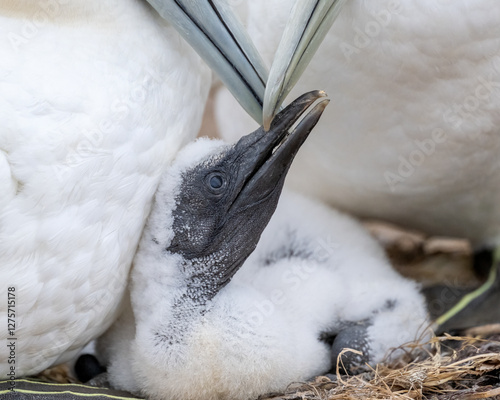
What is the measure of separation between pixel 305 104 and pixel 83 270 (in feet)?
2.58

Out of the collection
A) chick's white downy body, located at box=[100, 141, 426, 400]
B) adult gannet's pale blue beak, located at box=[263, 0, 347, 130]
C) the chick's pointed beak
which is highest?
adult gannet's pale blue beak, located at box=[263, 0, 347, 130]

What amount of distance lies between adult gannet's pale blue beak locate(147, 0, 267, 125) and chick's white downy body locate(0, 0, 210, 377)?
166 millimetres

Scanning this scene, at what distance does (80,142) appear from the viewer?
2057 millimetres

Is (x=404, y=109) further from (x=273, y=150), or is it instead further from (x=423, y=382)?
(x=423, y=382)

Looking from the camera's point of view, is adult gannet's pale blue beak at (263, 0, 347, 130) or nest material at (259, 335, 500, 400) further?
nest material at (259, 335, 500, 400)

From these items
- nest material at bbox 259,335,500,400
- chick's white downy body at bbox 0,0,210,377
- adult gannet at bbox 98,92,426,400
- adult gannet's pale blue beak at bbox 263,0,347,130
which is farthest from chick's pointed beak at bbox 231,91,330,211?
nest material at bbox 259,335,500,400

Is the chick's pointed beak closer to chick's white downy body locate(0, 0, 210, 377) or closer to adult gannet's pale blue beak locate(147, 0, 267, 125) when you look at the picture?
A: adult gannet's pale blue beak locate(147, 0, 267, 125)

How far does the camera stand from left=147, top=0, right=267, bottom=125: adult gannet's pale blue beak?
7.08 feet

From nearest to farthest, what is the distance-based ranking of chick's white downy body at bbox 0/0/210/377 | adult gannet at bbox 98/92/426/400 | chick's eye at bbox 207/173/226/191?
chick's white downy body at bbox 0/0/210/377
adult gannet at bbox 98/92/426/400
chick's eye at bbox 207/173/226/191

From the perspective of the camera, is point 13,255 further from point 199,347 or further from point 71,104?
point 199,347

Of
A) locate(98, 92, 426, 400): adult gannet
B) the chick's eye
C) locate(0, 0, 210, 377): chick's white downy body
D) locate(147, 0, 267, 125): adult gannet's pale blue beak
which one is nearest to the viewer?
locate(0, 0, 210, 377): chick's white downy body

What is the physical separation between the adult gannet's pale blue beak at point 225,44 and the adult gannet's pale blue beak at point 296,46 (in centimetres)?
8

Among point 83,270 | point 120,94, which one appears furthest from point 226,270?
point 120,94

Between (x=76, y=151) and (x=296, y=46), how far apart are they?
659 mm
